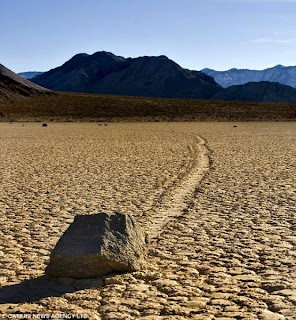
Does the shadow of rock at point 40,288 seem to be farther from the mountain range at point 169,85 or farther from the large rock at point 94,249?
the mountain range at point 169,85

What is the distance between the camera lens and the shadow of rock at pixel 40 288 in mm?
4246

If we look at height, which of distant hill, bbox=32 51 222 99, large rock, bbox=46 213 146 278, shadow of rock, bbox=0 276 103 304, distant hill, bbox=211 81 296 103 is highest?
distant hill, bbox=32 51 222 99

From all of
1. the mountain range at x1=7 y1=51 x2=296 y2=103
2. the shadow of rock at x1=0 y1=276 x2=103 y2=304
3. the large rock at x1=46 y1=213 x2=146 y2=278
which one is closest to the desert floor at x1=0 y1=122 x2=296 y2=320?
the shadow of rock at x1=0 y1=276 x2=103 y2=304

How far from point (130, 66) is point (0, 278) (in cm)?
19417

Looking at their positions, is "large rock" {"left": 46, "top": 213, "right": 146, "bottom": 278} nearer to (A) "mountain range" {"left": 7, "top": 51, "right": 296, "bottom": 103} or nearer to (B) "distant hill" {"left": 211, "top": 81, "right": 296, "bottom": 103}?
(B) "distant hill" {"left": 211, "top": 81, "right": 296, "bottom": 103}

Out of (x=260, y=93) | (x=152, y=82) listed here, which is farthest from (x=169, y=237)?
(x=152, y=82)

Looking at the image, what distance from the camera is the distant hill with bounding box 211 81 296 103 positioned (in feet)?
450

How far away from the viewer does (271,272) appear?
4.95 metres

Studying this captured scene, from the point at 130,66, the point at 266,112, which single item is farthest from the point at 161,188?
the point at 130,66

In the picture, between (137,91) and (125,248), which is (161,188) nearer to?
(125,248)

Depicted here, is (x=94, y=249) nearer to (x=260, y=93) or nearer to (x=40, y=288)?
(x=40, y=288)

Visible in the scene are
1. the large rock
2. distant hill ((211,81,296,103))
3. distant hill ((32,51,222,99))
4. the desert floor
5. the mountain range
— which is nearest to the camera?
the desert floor

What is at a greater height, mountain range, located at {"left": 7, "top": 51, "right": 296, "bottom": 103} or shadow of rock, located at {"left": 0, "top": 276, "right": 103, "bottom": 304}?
Answer: mountain range, located at {"left": 7, "top": 51, "right": 296, "bottom": 103}

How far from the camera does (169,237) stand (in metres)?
6.28
